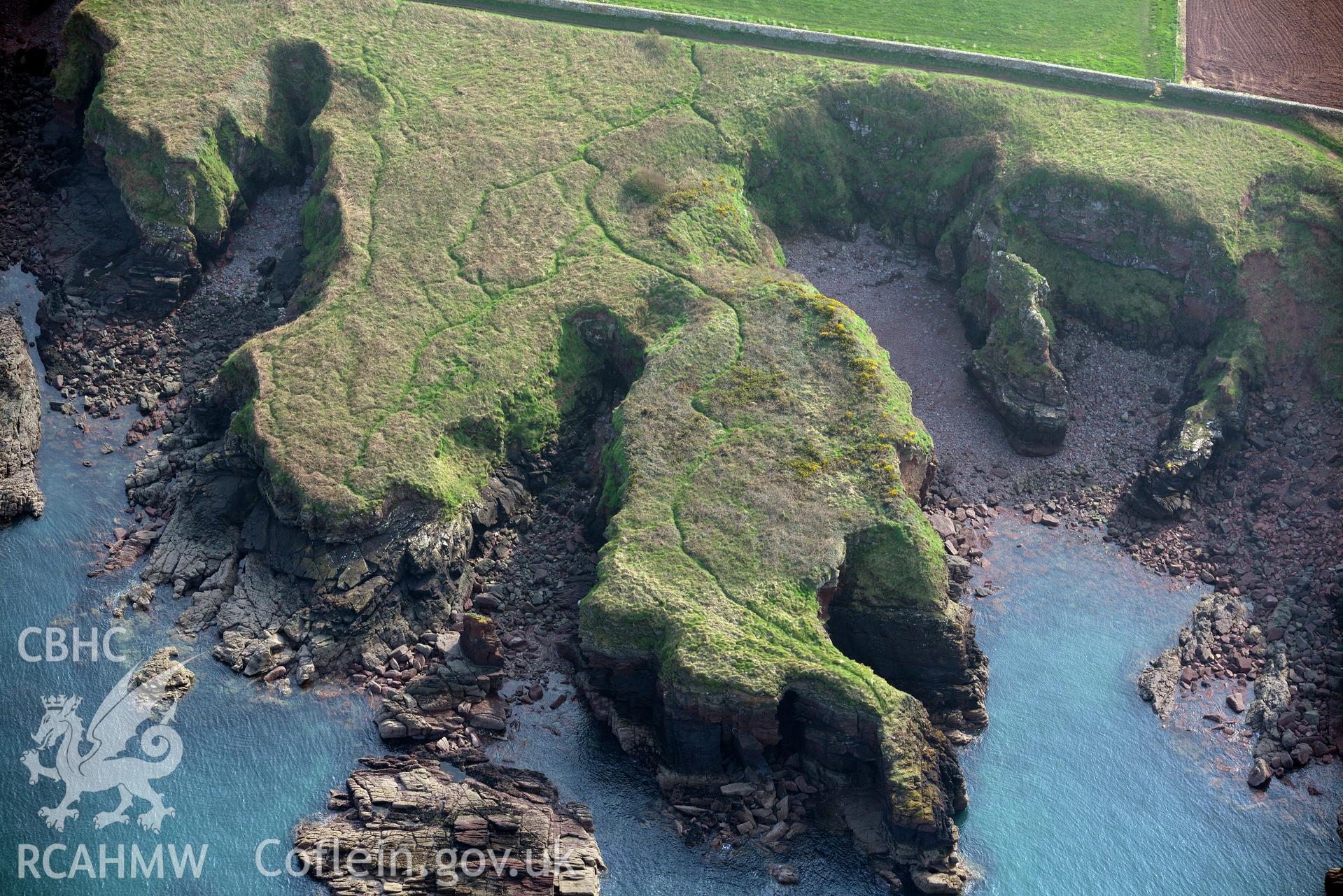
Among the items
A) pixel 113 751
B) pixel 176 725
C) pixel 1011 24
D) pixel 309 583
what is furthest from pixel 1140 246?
pixel 113 751

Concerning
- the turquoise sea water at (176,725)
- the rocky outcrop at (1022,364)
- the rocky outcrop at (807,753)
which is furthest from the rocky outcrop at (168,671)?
the rocky outcrop at (1022,364)

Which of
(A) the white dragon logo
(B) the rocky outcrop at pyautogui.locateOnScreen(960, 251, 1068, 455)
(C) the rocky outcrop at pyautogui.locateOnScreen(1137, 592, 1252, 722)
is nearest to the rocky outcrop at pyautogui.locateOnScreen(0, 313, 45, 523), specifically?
Result: (A) the white dragon logo

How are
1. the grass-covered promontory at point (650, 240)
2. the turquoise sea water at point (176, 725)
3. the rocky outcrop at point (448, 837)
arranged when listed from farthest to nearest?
the grass-covered promontory at point (650, 240)
the turquoise sea water at point (176, 725)
the rocky outcrop at point (448, 837)

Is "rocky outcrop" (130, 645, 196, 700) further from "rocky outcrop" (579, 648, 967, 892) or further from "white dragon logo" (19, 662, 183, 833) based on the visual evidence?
"rocky outcrop" (579, 648, 967, 892)

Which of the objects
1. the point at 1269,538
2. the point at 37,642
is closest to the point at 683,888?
the point at 37,642

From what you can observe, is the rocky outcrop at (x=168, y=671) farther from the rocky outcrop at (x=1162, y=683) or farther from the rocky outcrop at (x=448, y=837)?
the rocky outcrop at (x=1162, y=683)

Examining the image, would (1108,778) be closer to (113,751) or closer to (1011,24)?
(113,751)
